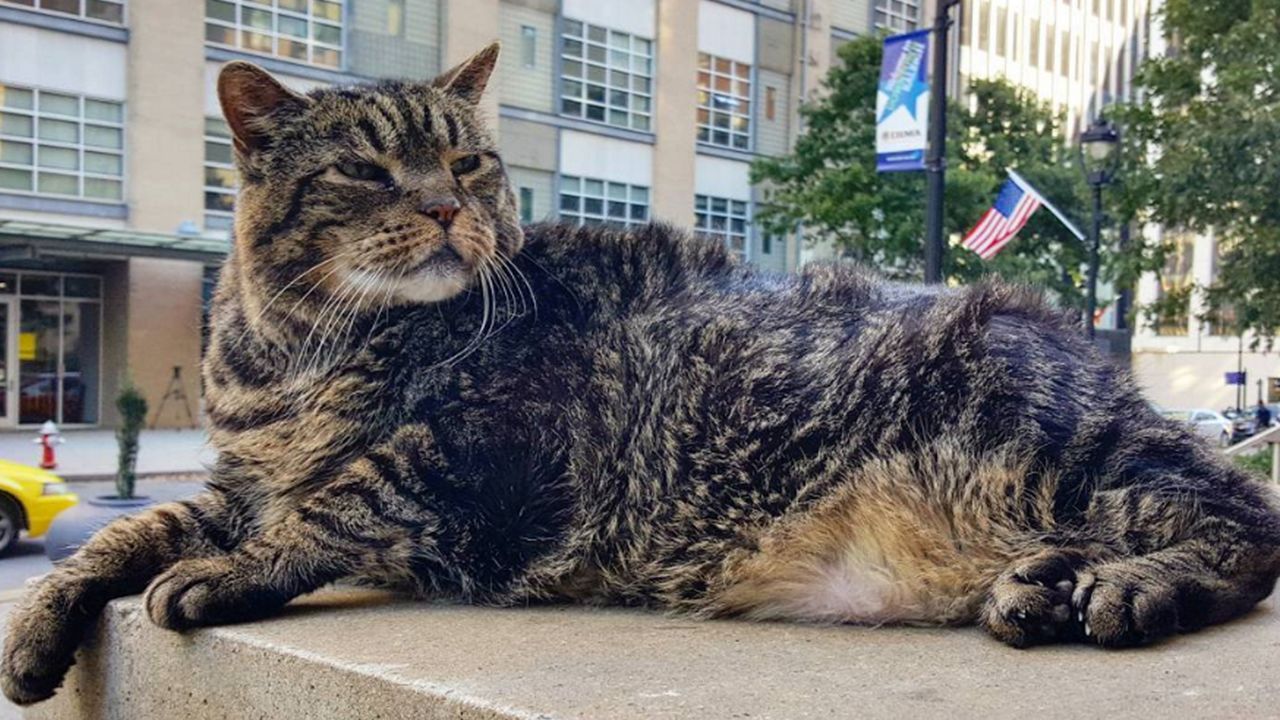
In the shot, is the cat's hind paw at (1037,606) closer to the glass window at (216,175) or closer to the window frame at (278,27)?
the glass window at (216,175)

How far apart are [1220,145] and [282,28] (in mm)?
17377

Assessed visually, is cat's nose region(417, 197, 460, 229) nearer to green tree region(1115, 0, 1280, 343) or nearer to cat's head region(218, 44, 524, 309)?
cat's head region(218, 44, 524, 309)

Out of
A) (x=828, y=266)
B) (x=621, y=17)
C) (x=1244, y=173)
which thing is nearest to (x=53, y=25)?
(x=621, y=17)

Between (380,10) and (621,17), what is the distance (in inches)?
244

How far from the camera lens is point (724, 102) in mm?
31250

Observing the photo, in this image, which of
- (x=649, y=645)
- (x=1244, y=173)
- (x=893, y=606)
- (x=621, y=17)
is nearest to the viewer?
(x=649, y=645)

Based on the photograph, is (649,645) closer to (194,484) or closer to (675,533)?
(675,533)

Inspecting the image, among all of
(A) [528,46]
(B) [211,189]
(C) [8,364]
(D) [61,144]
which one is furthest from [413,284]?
(A) [528,46]

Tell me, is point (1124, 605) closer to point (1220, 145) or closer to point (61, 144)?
point (1220, 145)

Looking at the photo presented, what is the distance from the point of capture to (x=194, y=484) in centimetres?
1709

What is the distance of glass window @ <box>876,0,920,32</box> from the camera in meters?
35.7

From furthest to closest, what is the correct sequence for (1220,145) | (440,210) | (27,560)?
(1220,145) < (27,560) < (440,210)

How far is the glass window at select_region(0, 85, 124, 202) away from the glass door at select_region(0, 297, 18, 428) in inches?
125

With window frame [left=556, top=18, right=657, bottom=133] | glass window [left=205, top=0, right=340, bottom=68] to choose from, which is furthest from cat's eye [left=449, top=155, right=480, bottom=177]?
window frame [left=556, top=18, right=657, bottom=133]
